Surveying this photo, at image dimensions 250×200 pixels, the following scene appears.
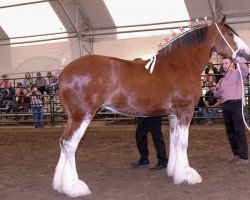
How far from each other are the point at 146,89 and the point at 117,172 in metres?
1.53

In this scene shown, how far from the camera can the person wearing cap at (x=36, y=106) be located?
42.7 ft

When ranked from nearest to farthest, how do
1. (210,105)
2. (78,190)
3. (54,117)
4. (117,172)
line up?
(78,190) < (117,172) < (210,105) < (54,117)

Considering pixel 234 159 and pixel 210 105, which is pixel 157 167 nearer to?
pixel 234 159

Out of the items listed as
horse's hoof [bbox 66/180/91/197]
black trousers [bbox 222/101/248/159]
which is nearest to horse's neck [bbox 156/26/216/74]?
black trousers [bbox 222/101/248/159]

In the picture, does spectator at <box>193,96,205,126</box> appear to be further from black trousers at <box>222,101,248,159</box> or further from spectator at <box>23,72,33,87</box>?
spectator at <box>23,72,33,87</box>

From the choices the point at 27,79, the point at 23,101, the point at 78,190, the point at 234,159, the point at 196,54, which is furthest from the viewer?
the point at 27,79

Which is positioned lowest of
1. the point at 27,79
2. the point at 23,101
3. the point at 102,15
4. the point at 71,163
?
the point at 71,163

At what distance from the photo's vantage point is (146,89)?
4848 mm

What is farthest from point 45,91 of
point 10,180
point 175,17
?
Answer: point 10,180

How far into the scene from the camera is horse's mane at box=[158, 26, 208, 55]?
5.29 meters

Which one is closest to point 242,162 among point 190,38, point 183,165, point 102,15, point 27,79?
point 183,165

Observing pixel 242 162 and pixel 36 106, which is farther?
pixel 36 106

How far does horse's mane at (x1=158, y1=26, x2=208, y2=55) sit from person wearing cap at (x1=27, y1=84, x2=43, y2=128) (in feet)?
27.7

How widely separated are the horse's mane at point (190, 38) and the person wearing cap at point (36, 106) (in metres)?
8.45
